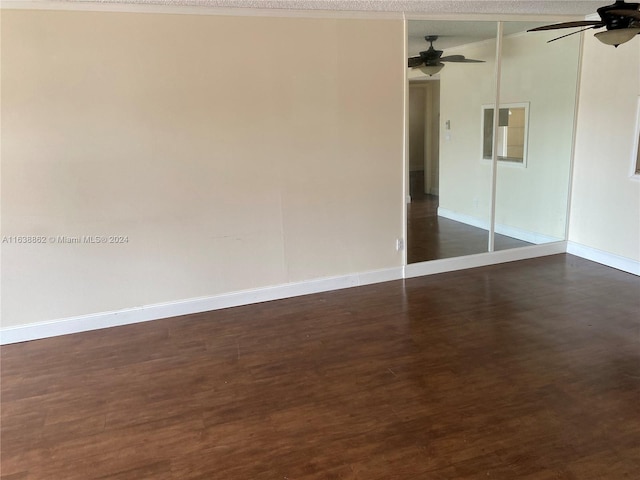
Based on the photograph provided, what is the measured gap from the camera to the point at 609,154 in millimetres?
4594

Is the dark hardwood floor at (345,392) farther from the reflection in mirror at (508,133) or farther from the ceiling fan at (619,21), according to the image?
the ceiling fan at (619,21)

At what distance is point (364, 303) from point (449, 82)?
234 centimetres

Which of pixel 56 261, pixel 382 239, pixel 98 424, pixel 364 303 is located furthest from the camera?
pixel 382 239

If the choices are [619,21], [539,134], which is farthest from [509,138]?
[619,21]

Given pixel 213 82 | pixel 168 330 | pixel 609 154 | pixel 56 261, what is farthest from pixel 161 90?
pixel 609 154

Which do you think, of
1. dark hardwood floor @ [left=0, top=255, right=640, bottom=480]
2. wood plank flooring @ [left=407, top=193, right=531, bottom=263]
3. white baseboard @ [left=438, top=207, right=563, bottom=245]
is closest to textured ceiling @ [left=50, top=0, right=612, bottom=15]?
wood plank flooring @ [left=407, top=193, right=531, bottom=263]

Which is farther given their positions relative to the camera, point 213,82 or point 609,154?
point 609,154

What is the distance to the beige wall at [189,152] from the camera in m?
3.30

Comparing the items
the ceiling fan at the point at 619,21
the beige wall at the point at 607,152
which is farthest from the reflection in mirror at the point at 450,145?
the ceiling fan at the point at 619,21

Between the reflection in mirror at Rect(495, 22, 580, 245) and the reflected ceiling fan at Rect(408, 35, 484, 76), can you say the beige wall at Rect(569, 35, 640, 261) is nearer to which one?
the reflection in mirror at Rect(495, 22, 580, 245)

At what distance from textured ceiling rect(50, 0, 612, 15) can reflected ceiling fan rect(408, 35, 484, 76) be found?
0.37 metres

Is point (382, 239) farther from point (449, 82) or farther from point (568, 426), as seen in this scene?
point (568, 426)

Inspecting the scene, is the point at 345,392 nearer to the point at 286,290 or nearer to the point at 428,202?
the point at 286,290

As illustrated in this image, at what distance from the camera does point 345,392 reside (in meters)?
2.74
